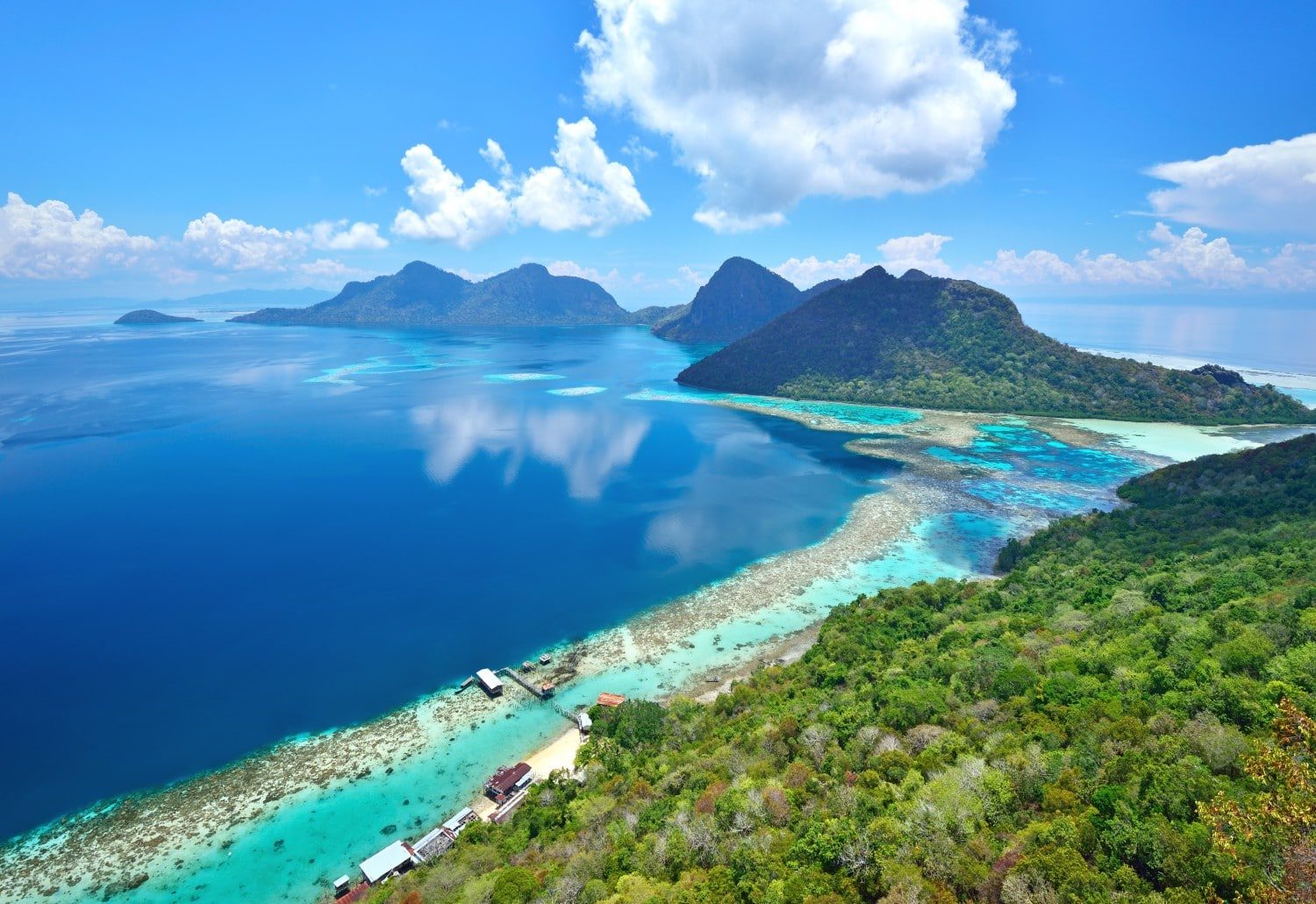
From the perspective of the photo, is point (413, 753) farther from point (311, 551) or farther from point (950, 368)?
point (950, 368)

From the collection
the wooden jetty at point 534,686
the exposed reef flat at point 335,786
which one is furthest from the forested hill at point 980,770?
the wooden jetty at point 534,686

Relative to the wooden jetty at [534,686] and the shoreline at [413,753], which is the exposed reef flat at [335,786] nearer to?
the shoreline at [413,753]

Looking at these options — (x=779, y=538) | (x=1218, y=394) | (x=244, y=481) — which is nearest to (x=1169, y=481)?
(x=779, y=538)

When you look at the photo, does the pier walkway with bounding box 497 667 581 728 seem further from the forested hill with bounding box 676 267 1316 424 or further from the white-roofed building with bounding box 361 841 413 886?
the forested hill with bounding box 676 267 1316 424

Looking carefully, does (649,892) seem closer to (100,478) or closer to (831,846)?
(831,846)

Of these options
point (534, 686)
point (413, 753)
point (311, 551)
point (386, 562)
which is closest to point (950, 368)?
point (386, 562)

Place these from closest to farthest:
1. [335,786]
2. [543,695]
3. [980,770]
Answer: [980,770], [335,786], [543,695]
